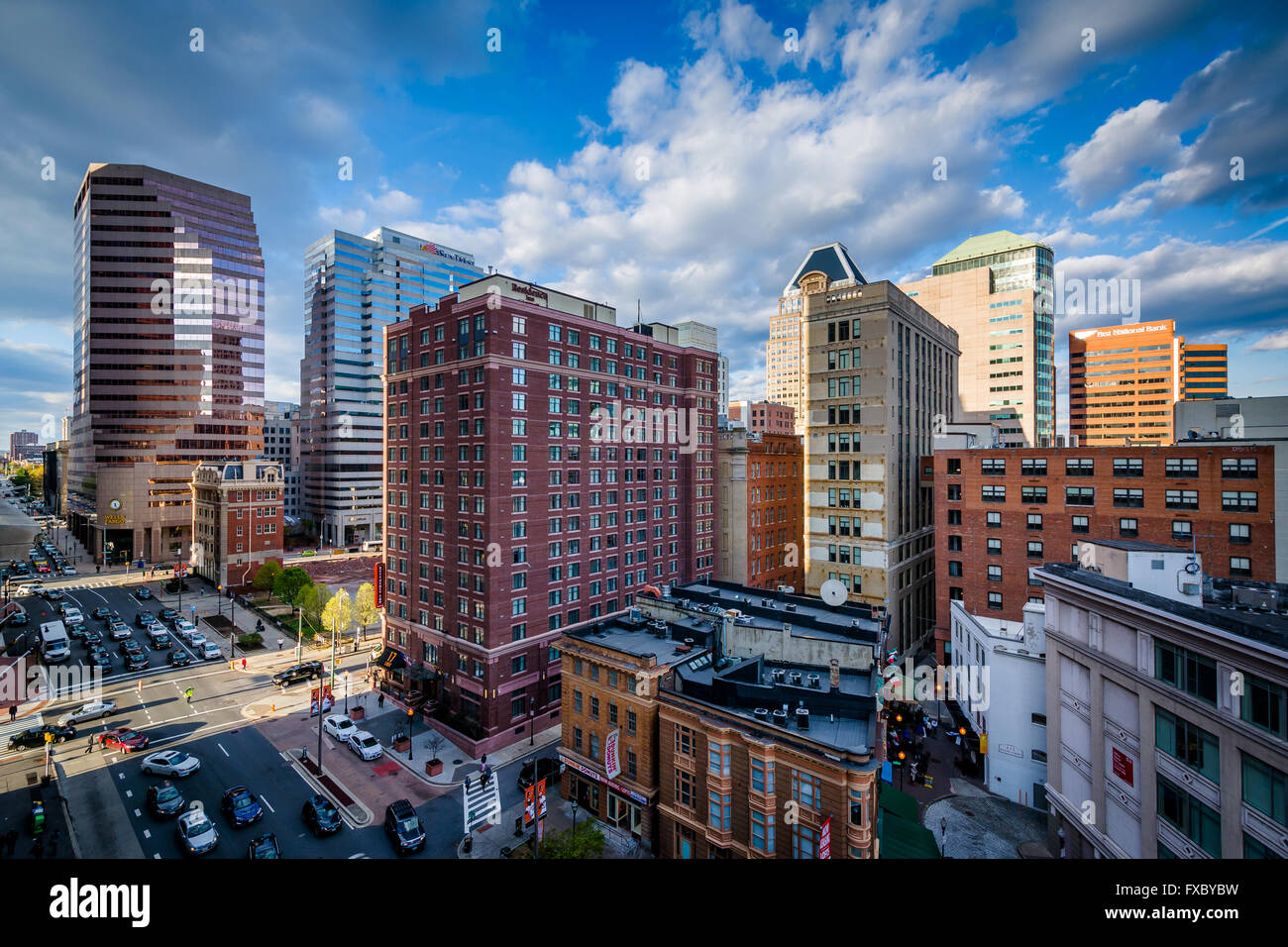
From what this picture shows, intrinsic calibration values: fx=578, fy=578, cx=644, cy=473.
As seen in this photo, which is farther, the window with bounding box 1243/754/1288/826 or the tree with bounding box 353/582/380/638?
the tree with bounding box 353/582/380/638

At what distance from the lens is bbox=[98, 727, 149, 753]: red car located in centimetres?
4194

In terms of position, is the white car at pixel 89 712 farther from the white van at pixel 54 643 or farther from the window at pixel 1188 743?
the window at pixel 1188 743

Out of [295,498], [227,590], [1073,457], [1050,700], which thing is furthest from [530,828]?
[295,498]

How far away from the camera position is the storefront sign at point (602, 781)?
111ft

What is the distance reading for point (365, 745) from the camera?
141 feet

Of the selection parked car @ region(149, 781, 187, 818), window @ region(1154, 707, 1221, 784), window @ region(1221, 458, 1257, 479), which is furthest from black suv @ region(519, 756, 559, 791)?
window @ region(1221, 458, 1257, 479)

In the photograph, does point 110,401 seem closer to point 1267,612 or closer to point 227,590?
point 227,590

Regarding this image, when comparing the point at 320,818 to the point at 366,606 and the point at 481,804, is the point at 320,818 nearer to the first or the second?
the point at 481,804

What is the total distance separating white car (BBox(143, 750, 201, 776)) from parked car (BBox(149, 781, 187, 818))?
2.48 meters

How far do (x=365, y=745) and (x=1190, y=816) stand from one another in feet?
156

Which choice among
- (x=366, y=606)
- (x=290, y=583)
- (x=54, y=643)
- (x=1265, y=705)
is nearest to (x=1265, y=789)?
(x=1265, y=705)

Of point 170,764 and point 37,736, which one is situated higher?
point 37,736

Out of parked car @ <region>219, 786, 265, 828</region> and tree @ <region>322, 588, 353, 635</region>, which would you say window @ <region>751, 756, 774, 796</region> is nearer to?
parked car @ <region>219, 786, 265, 828</region>

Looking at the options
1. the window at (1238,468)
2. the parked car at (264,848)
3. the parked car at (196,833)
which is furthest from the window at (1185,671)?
the parked car at (196,833)
